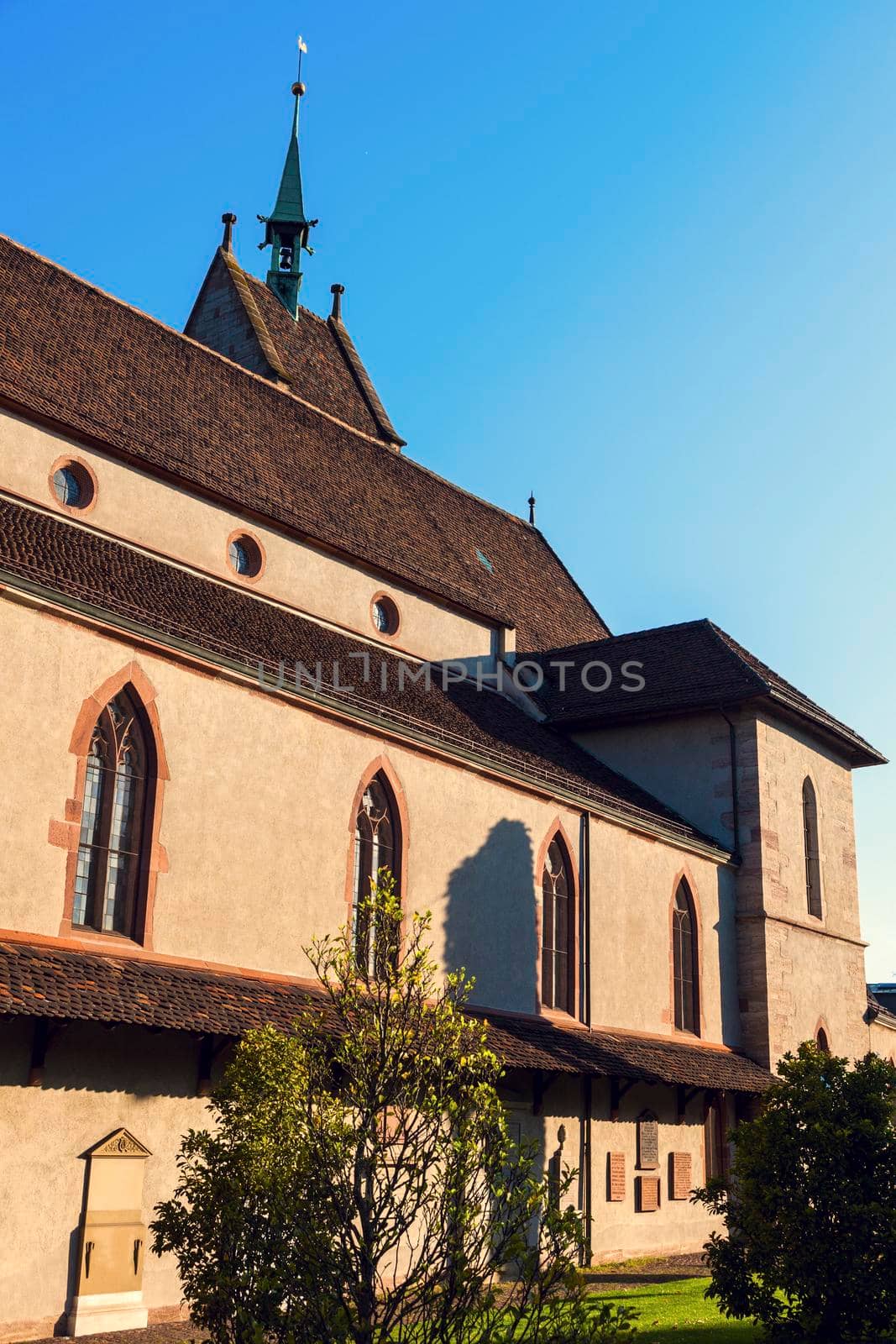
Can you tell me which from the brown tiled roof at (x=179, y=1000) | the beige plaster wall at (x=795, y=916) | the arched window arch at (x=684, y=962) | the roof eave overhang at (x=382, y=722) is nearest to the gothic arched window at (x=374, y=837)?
the roof eave overhang at (x=382, y=722)

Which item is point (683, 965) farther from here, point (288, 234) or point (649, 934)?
point (288, 234)

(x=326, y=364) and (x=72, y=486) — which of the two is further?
(x=326, y=364)

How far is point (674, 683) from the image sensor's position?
26.0 meters

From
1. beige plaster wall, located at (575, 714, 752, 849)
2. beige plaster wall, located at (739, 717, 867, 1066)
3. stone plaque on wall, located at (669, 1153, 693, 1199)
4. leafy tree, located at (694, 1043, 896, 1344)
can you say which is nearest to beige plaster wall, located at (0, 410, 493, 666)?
beige plaster wall, located at (575, 714, 752, 849)

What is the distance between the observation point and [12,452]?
61.8 ft

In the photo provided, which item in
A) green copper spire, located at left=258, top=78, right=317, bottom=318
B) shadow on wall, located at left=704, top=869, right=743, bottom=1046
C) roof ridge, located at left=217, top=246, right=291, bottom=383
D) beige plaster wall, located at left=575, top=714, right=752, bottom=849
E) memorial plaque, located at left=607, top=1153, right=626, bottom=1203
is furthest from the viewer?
green copper spire, located at left=258, top=78, right=317, bottom=318

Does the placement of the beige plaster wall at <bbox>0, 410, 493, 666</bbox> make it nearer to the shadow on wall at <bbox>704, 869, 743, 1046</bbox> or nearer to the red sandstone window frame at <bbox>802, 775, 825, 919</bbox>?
the shadow on wall at <bbox>704, 869, 743, 1046</bbox>

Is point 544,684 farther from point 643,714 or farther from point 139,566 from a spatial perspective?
point 139,566

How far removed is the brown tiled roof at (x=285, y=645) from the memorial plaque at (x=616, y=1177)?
5128 millimetres

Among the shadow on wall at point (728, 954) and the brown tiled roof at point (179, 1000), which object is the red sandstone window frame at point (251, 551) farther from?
the shadow on wall at point (728, 954)

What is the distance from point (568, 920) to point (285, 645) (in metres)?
5.93

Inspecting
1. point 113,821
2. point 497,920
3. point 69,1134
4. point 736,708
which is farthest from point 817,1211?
point 736,708

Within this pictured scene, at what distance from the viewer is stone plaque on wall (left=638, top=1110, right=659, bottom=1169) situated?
68.9ft

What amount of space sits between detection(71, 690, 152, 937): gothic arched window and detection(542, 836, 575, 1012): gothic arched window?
7.64 metres
